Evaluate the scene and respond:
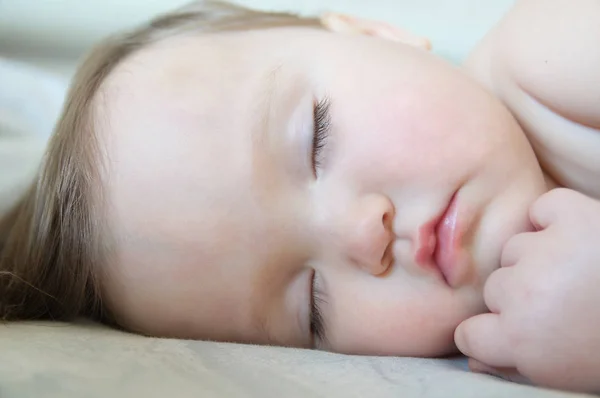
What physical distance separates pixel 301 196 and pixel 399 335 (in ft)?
0.77

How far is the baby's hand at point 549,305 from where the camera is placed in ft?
2.17

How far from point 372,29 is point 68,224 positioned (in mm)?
652

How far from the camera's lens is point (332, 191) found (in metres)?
0.86

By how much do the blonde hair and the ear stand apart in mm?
65

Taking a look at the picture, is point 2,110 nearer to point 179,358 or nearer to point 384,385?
point 179,358

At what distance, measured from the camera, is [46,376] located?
562 mm

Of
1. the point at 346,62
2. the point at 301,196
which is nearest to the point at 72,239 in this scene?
the point at 301,196

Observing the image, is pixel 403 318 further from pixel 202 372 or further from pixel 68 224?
pixel 68 224

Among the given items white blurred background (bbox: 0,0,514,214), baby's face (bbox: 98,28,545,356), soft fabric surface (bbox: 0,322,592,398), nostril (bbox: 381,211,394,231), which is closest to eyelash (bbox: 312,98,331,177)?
baby's face (bbox: 98,28,545,356)

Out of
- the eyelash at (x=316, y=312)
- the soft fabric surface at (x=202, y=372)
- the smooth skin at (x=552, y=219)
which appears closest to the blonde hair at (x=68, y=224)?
the soft fabric surface at (x=202, y=372)

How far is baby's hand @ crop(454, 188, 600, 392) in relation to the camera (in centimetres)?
66

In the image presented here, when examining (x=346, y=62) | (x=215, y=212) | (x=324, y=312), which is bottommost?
(x=324, y=312)

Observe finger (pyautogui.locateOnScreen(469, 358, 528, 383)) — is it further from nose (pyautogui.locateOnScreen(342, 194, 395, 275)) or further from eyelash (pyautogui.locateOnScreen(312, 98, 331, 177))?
eyelash (pyautogui.locateOnScreen(312, 98, 331, 177))

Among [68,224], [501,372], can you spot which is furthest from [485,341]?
[68,224]
